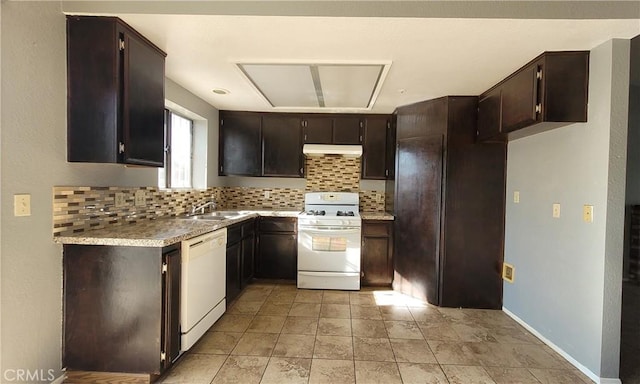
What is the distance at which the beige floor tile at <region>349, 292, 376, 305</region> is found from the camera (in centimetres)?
306

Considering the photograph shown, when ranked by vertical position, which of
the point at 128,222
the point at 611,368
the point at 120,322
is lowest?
the point at 611,368

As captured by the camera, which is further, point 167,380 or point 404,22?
point 167,380

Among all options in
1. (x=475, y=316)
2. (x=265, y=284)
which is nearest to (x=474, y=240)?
(x=475, y=316)

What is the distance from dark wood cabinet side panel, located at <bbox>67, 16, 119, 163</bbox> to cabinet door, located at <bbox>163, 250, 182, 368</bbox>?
71cm

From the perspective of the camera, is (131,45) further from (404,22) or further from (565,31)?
(565,31)

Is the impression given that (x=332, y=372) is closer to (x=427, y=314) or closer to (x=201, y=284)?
(x=201, y=284)

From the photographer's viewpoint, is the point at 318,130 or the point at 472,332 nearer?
the point at 472,332

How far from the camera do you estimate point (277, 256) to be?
3.55 metres

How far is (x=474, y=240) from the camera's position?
2924 millimetres

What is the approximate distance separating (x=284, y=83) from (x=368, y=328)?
229 cm

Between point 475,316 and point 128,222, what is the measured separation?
3164 millimetres

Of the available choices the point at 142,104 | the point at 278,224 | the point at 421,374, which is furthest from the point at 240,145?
the point at 421,374

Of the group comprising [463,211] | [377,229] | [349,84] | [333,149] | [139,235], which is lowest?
[377,229]

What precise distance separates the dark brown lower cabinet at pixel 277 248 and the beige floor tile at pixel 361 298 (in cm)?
76
